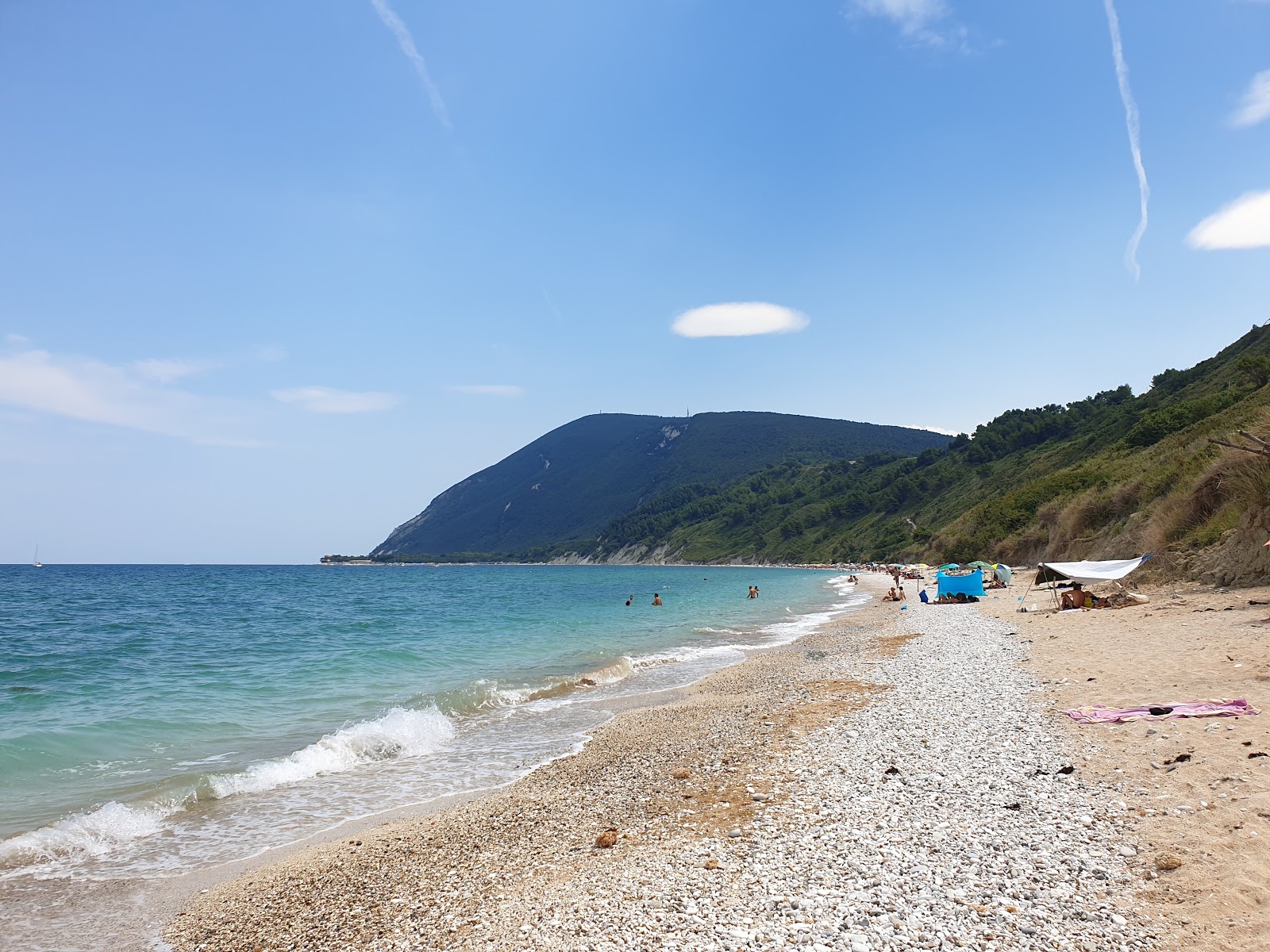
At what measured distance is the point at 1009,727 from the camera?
9.47 meters

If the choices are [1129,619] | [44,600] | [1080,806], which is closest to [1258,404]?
[1129,619]

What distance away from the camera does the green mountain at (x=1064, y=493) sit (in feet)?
75.8

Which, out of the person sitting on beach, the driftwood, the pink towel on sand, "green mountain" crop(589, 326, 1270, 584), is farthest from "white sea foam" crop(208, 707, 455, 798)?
"green mountain" crop(589, 326, 1270, 584)

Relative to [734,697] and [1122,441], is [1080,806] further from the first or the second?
[1122,441]

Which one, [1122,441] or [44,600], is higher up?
[1122,441]

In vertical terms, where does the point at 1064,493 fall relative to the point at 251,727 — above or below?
above

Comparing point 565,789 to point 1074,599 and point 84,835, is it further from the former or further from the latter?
point 1074,599

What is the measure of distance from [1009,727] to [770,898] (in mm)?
5874

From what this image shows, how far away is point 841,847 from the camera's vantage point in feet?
19.9

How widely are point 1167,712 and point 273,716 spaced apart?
55.7 feet

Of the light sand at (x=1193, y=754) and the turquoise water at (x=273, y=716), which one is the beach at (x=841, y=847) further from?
the turquoise water at (x=273, y=716)

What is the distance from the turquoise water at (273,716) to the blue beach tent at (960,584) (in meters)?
6.41

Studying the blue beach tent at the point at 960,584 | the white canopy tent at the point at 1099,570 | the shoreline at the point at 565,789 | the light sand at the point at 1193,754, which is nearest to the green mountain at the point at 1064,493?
the white canopy tent at the point at 1099,570

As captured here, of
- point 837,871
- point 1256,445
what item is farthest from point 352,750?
point 1256,445
